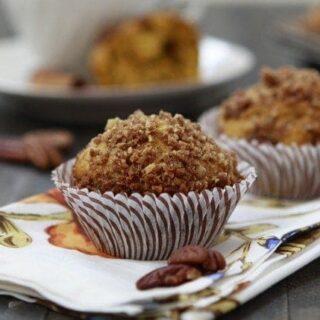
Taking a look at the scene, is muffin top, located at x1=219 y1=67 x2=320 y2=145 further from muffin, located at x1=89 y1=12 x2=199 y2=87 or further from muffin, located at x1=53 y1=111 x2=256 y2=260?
muffin, located at x1=89 y1=12 x2=199 y2=87

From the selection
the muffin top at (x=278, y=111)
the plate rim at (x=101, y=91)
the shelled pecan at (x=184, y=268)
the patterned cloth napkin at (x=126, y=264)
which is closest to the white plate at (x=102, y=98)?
the plate rim at (x=101, y=91)

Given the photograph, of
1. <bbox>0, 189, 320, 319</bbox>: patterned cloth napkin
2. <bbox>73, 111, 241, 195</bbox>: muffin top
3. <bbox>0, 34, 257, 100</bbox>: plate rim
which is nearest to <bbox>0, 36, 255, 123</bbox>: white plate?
<bbox>0, 34, 257, 100</bbox>: plate rim

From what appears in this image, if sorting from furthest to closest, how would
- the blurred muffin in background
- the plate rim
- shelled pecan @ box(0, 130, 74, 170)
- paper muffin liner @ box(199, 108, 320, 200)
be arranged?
the blurred muffin in background, the plate rim, shelled pecan @ box(0, 130, 74, 170), paper muffin liner @ box(199, 108, 320, 200)

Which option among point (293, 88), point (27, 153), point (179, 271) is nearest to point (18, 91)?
point (27, 153)

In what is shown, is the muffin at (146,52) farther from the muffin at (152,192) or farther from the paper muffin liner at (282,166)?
the muffin at (152,192)

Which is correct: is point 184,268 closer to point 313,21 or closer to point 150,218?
point 150,218

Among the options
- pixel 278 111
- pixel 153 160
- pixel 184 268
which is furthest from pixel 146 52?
pixel 184 268
